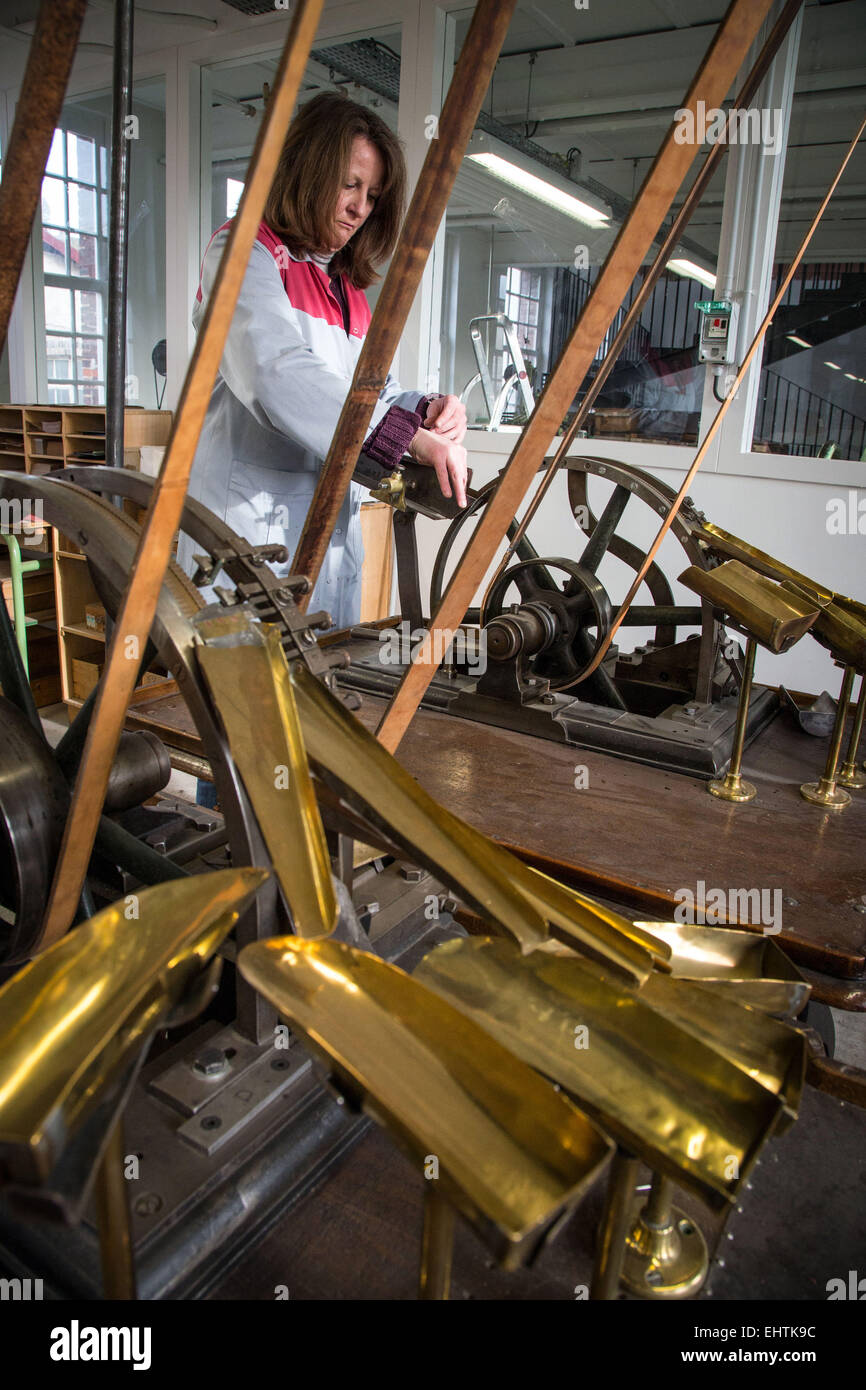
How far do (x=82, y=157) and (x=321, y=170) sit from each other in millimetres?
4781

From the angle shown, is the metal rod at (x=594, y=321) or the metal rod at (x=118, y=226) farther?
the metal rod at (x=118, y=226)

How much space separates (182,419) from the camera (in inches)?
17.2

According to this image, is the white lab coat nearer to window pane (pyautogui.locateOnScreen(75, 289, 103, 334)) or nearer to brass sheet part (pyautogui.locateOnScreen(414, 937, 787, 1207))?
brass sheet part (pyautogui.locateOnScreen(414, 937, 787, 1207))

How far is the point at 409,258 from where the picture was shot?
0.70 metres

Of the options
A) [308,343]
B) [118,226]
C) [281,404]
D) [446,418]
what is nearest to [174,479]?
[118,226]

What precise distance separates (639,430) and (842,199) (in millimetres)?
1001

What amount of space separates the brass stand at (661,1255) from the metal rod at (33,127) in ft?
2.11

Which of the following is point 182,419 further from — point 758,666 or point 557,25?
point 557,25

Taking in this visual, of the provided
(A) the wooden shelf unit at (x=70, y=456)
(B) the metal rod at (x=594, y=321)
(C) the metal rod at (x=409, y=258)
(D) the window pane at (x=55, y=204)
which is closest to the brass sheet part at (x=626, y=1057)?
(B) the metal rod at (x=594, y=321)

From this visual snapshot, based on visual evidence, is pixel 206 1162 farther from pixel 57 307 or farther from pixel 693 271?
pixel 57 307

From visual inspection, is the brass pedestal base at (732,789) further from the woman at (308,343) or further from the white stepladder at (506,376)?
the white stepladder at (506,376)

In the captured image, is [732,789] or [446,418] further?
[732,789]

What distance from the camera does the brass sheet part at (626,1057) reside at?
396 mm

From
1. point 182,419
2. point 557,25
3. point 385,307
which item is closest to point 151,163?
point 557,25
